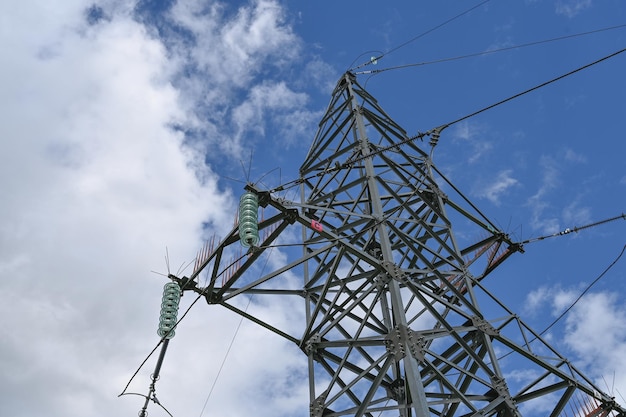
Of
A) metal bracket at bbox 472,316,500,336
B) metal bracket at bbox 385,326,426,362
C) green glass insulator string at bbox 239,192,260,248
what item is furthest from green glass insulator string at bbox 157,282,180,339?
metal bracket at bbox 472,316,500,336

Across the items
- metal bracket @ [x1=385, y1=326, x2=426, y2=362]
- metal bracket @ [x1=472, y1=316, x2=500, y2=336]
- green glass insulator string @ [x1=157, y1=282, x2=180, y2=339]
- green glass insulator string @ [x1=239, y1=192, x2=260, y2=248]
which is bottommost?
metal bracket @ [x1=385, y1=326, x2=426, y2=362]

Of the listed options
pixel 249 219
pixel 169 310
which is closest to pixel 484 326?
pixel 249 219

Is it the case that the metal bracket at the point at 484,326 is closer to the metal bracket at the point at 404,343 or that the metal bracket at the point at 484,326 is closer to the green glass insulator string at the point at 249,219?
the metal bracket at the point at 404,343

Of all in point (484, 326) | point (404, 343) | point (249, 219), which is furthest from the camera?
point (484, 326)

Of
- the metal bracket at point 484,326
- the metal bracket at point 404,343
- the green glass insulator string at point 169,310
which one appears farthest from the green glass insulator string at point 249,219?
the metal bracket at point 484,326

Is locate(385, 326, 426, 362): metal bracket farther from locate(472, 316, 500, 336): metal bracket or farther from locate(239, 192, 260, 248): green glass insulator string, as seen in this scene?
locate(239, 192, 260, 248): green glass insulator string

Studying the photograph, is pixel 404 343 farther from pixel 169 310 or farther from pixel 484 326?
pixel 169 310

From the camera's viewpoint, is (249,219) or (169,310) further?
(169,310)

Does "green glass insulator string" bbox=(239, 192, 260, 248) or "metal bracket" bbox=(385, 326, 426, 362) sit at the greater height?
"green glass insulator string" bbox=(239, 192, 260, 248)

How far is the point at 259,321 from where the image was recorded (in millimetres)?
14805

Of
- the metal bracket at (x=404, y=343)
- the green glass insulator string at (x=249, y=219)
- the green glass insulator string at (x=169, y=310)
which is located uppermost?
the green glass insulator string at (x=249, y=219)

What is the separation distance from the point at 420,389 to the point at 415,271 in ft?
13.1

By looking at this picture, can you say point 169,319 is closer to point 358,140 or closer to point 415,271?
point 415,271

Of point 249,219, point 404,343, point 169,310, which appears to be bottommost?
point 404,343
